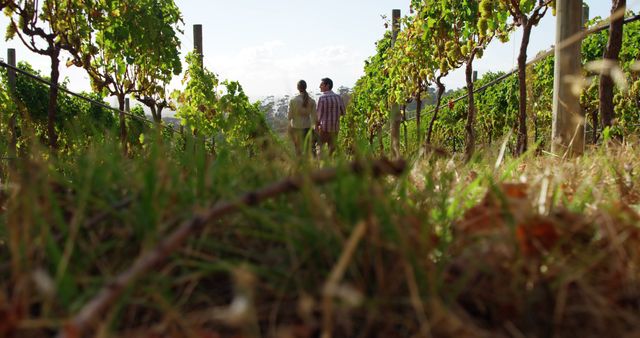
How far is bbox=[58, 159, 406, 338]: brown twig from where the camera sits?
0.73m

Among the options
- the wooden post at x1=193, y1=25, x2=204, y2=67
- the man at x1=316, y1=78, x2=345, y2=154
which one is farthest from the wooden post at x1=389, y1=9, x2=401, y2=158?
the wooden post at x1=193, y1=25, x2=204, y2=67

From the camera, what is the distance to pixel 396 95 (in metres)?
12.8

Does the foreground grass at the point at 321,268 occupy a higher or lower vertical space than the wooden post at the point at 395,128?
lower

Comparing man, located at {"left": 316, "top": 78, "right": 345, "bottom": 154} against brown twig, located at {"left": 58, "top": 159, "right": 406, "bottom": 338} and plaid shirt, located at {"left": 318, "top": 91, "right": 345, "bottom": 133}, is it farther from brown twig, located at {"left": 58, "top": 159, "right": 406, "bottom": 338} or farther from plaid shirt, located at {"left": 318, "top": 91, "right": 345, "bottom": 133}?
brown twig, located at {"left": 58, "top": 159, "right": 406, "bottom": 338}

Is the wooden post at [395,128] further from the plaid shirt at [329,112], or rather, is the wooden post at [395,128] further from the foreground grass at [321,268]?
the plaid shirt at [329,112]

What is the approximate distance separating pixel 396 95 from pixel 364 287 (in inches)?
474

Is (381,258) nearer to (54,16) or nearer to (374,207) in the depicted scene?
(374,207)

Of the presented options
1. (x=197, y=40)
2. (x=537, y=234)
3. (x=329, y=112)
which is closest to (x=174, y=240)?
(x=537, y=234)

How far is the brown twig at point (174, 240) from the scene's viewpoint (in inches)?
28.8

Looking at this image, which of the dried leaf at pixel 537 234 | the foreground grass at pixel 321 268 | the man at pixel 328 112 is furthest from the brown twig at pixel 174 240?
the man at pixel 328 112

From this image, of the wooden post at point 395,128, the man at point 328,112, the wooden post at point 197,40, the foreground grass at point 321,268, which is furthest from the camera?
the wooden post at point 197,40

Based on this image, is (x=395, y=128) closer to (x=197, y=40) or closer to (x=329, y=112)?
(x=329, y=112)

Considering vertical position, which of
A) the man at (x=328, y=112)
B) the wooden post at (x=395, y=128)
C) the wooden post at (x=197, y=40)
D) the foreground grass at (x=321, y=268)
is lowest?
the foreground grass at (x=321, y=268)

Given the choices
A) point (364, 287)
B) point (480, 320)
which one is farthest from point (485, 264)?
point (364, 287)
